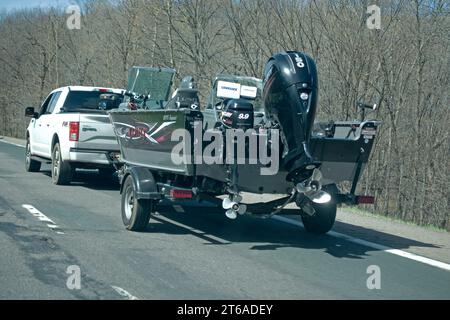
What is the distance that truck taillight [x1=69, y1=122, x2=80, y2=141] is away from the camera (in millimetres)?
14891

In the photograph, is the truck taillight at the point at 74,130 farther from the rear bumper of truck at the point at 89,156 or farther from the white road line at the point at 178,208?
the white road line at the point at 178,208

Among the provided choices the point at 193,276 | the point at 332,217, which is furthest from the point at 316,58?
the point at 193,276

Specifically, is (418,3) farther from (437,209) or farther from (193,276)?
(193,276)

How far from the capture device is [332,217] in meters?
10.6

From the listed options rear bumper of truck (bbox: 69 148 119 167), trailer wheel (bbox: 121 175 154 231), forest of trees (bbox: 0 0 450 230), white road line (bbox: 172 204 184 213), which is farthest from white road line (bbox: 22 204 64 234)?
forest of trees (bbox: 0 0 450 230)

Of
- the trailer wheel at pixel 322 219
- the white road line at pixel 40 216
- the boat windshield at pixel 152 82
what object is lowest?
the white road line at pixel 40 216

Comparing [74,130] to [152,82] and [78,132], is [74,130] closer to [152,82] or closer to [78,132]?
[78,132]

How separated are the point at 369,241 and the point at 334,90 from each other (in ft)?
37.3

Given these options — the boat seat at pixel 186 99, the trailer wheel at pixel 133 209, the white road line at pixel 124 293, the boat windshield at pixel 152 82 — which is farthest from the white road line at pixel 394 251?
the white road line at pixel 124 293

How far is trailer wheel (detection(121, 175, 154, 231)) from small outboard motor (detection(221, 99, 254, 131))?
6.31 feet

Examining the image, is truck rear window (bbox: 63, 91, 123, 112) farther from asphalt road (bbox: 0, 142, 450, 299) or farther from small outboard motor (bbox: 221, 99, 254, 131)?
small outboard motor (bbox: 221, 99, 254, 131)

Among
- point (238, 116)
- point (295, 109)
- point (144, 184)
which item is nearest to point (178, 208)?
point (144, 184)

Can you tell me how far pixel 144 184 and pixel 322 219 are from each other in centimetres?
273

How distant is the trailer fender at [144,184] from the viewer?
31.8ft
